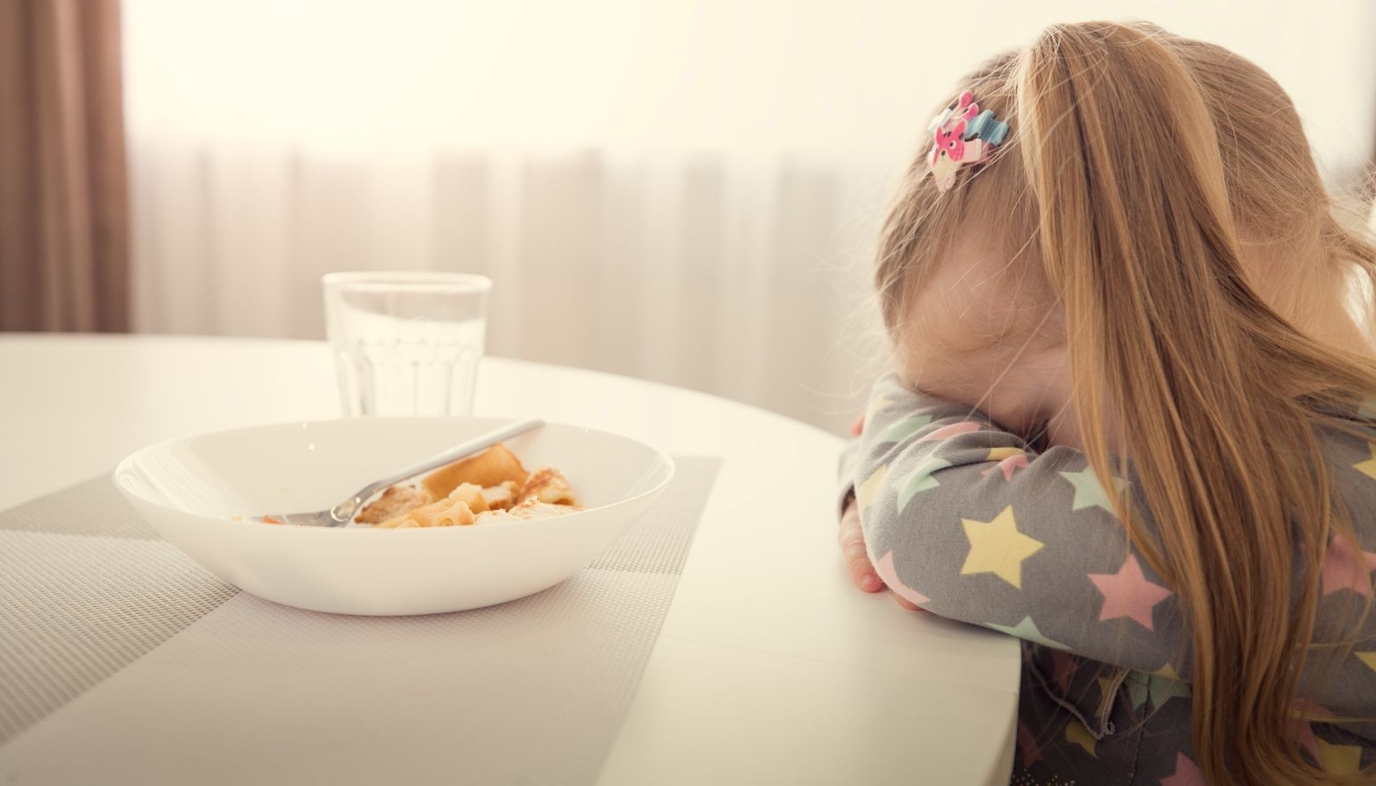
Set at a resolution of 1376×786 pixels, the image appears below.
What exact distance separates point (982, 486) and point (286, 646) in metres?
0.34

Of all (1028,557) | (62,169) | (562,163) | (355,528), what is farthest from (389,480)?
(62,169)

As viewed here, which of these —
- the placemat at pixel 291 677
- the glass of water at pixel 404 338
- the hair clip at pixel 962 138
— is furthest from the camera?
the glass of water at pixel 404 338

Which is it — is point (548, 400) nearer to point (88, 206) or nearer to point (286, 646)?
point (286, 646)

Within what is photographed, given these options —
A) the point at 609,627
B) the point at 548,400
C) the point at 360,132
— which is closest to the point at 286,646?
the point at 609,627

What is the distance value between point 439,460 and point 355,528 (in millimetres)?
175

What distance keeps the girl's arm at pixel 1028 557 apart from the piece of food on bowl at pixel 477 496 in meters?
0.17

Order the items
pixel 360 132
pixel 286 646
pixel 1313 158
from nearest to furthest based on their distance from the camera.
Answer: pixel 286 646 < pixel 1313 158 < pixel 360 132

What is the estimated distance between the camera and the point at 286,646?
1.53 feet

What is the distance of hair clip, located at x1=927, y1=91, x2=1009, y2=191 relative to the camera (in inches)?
27.1

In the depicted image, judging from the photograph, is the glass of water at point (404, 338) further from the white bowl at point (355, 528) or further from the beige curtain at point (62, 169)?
the beige curtain at point (62, 169)

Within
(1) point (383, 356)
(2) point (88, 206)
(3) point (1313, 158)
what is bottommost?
(2) point (88, 206)

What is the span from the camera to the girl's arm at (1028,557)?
1.76 feet

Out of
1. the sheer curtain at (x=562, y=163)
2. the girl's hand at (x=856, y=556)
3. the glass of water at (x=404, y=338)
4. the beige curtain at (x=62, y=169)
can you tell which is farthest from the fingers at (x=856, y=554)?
the beige curtain at (x=62, y=169)

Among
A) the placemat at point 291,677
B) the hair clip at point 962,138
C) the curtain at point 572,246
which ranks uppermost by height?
the hair clip at point 962,138
